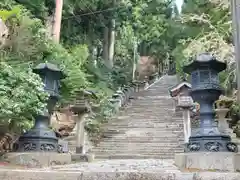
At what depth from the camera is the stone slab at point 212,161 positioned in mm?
4513

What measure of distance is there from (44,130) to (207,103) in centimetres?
268

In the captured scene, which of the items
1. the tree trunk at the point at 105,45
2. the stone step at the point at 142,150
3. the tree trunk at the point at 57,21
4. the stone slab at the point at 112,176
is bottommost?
the stone slab at the point at 112,176

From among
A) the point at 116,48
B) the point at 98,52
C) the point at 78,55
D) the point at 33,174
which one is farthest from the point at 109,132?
the point at 116,48

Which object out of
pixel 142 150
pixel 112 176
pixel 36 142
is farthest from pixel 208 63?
pixel 142 150

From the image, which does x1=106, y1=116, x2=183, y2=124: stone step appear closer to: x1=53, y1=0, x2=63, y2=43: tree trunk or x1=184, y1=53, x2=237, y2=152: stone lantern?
x1=53, y1=0, x2=63, y2=43: tree trunk

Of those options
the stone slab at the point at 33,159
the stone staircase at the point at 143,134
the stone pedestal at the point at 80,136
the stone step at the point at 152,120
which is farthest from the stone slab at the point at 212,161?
the stone step at the point at 152,120

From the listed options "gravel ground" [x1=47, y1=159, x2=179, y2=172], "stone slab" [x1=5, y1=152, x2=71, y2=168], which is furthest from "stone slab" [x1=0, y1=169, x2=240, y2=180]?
"stone slab" [x1=5, y1=152, x2=71, y2=168]

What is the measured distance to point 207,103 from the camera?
5332 millimetres

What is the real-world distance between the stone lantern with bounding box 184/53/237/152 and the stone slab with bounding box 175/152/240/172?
185 millimetres

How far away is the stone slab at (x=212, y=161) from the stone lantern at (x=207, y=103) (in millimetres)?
185

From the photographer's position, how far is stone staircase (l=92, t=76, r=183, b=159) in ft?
35.2

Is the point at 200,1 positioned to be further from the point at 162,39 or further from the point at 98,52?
the point at 162,39

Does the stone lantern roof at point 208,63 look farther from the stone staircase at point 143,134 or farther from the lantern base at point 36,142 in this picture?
the stone staircase at point 143,134

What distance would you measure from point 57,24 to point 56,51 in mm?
2862
